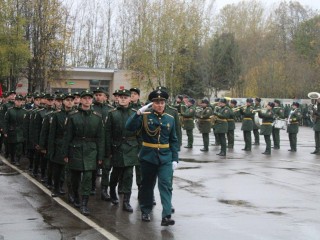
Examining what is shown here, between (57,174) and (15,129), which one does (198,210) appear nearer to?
(57,174)

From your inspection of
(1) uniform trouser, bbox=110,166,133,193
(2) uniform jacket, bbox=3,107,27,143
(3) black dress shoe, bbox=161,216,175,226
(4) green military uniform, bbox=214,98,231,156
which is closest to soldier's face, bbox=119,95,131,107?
(1) uniform trouser, bbox=110,166,133,193

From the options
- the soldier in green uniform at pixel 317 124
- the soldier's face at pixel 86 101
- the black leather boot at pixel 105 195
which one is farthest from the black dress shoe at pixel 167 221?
the soldier in green uniform at pixel 317 124

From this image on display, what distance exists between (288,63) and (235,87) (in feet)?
22.2

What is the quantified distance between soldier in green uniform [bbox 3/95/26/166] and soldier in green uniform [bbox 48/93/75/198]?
4965 millimetres

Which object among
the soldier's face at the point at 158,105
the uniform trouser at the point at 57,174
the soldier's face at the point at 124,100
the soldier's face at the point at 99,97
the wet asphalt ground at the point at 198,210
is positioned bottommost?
the wet asphalt ground at the point at 198,210

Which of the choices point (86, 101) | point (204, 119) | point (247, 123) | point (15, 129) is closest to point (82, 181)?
point (86, 101)

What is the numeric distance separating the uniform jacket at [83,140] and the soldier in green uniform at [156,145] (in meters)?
1.00

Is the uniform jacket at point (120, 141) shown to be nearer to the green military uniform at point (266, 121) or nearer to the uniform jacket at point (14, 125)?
the uniform jacket at point (14, 125)

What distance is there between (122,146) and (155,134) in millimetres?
1156

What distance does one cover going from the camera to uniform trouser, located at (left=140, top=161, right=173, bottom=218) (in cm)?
785

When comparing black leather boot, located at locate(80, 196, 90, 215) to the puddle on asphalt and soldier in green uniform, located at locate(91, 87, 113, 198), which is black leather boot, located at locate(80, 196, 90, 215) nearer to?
soldier in green uniform, located at locate(91, 87, 113, 198)

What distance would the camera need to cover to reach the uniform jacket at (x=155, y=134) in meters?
8.05

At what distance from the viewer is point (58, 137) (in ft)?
34.1

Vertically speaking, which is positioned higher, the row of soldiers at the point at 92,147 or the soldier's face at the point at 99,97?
the soldier's face at the point at 99,97
